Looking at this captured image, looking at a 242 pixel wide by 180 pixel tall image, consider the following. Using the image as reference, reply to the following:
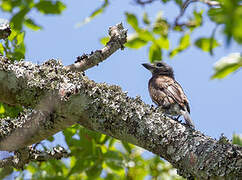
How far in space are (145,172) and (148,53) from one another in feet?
6.87

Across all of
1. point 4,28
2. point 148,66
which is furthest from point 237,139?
point 148,66

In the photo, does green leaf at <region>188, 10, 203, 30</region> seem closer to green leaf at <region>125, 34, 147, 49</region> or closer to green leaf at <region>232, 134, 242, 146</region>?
green leaf at <region>125, 34, 147, 49</region>

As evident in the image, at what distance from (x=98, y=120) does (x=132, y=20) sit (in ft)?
2.81

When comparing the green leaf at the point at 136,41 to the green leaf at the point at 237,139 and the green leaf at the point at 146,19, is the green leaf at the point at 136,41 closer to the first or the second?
the green leaf at the point at 146,19

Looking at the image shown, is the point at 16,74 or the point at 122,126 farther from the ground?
the point at 16,74

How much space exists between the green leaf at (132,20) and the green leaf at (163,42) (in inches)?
11.6

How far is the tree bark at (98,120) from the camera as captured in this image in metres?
2.86

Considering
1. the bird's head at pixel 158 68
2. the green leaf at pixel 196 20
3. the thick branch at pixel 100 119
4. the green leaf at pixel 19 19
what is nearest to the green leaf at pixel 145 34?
the green leaf at pixel 196 20

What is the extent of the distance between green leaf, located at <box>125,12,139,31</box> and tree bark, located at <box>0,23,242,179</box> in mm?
638

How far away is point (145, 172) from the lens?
5004mm

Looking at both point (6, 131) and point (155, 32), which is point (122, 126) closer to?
point (155, 32)

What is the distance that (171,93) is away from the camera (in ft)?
21.9

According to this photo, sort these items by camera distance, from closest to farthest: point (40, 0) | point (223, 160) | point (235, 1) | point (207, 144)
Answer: point (235, 1) < point (40, 0) < point (223, 160) < point (207, 144)

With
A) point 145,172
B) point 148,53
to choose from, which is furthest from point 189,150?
point 145,172
